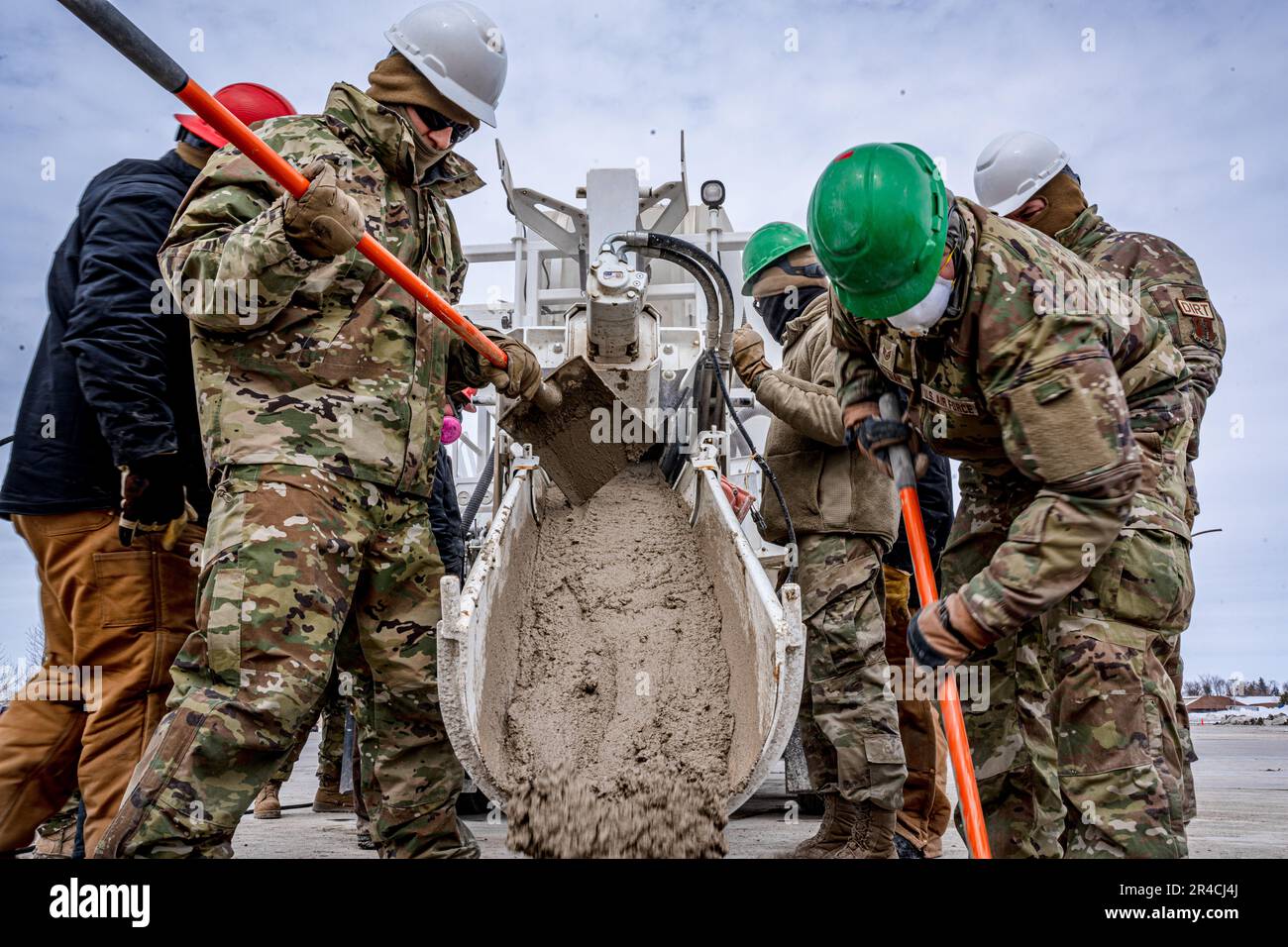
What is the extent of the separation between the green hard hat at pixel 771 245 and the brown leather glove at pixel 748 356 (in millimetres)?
429

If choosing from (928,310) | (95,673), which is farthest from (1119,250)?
(95,673)

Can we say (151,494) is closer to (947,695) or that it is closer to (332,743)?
(947,695)

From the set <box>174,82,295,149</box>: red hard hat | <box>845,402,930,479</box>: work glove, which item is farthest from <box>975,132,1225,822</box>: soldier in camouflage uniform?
<box>174,82,295,149</box>: red hard hat

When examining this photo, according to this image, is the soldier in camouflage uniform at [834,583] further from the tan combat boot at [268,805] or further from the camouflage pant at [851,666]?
the tan combat boot at [268,805]

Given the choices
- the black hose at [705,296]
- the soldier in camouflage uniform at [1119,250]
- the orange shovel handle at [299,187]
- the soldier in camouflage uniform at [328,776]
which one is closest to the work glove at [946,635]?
the orange shovel handle at [299,187]

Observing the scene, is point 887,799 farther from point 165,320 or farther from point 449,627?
point 165,320

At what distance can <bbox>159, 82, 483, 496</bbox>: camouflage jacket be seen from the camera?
1.91m

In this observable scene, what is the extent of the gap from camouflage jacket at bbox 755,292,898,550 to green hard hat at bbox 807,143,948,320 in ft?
3.73

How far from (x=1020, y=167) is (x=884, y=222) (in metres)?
1.41

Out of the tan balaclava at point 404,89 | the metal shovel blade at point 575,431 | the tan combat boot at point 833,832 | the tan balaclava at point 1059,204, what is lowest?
the tan combat boot at point 833,832

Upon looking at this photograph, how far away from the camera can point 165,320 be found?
7.61ft

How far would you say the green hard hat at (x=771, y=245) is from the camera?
354 centimetres

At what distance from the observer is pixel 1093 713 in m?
1.86

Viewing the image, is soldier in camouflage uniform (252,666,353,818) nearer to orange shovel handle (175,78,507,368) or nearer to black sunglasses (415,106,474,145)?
orange shovel handle (175,78,507,368)
